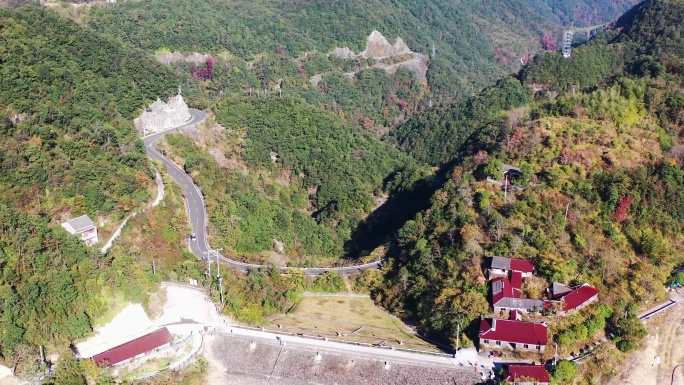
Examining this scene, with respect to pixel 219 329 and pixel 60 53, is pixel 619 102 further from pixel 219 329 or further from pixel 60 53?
pixel 60 53

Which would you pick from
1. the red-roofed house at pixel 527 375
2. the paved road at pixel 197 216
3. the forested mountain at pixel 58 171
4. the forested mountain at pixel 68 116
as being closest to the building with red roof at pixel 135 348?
the forested mountain at pixel 58 171

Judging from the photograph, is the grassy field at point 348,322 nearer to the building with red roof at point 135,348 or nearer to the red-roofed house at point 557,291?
the building with red roof at point 135,348

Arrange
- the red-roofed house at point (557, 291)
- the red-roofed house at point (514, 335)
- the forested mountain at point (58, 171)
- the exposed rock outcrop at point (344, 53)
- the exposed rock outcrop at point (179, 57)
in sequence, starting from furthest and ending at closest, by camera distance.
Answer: the exposed rock outcrop at point (344, 53)
the exposed rock outcrop at point (179, 57)
the red-roofed house at point (557, 291)
the forested mountain at point (58, 171)
the red-roofed house at point (514, 335)

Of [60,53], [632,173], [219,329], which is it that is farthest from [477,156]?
[60,53]

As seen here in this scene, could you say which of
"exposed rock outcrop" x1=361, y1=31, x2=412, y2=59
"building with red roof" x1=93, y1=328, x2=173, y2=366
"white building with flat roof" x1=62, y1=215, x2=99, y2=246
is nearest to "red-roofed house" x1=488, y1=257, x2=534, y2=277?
"building with red roof" x1=93, y1=328, x2=173, y2=366

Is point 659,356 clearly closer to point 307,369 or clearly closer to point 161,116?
point 307,369

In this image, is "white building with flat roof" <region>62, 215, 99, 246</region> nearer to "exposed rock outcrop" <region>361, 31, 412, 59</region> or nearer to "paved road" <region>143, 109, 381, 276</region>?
"paved road" <region>143, 109, 381, 276</region>
